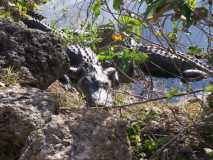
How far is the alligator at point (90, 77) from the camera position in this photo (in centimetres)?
474

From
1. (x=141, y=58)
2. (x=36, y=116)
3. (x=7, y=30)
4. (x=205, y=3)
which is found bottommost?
(x=36, y=116)

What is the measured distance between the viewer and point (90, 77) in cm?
520

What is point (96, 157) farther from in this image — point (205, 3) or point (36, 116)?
point (205, 3)

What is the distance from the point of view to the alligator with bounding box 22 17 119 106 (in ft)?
15.6

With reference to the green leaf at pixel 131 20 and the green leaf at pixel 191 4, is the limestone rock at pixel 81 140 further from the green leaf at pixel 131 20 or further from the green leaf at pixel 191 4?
the green leaf at pixel 191 4

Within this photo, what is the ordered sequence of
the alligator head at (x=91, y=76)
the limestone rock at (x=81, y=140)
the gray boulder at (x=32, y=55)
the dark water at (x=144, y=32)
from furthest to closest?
the alligator head at (x=91, y=76) < the gray boulder at (x=32, y=55) < the dark water at (x=144, y=32) < the limestone rock at (x=81, y=140)

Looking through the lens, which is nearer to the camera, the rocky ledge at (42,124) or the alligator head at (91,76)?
the rocky ledge at (42,124)

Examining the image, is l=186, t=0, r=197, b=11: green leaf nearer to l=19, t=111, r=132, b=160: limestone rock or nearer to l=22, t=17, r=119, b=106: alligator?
l=19, t=111, r=132, b=160: limestone rock

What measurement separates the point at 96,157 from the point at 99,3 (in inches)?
35.8

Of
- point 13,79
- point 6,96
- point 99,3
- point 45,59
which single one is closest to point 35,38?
point 45,59

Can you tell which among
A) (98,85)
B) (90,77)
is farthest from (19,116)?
(90,77)

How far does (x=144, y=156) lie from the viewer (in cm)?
363

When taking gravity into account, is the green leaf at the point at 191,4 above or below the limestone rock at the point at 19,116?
above

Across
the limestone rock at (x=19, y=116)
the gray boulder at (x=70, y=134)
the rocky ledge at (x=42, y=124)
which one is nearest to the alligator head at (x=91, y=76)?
the rocky ledge at (x=42, y=124)
